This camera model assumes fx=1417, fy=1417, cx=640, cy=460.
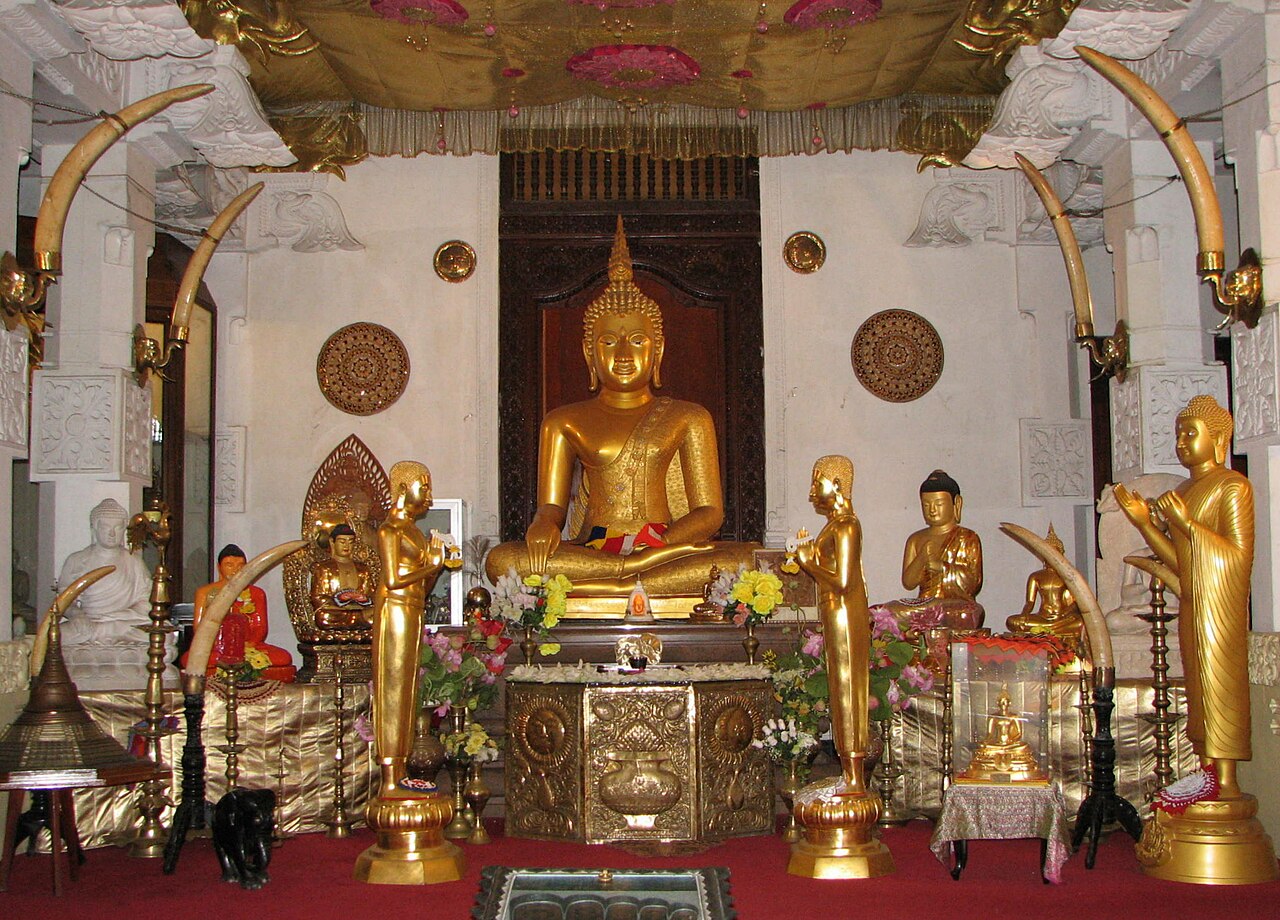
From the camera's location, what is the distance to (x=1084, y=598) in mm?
4965

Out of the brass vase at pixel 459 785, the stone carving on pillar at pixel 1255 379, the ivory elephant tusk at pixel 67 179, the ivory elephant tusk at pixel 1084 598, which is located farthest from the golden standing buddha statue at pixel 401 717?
the stone carving on pillar at pixel 1255 379

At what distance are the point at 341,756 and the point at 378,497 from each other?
117 inches

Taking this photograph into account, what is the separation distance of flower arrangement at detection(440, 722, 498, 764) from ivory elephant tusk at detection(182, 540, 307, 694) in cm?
97

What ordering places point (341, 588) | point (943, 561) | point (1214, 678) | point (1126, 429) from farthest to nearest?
point (943, 561) → point (341, 588) → point (1126, 429) → point (1214, 678)

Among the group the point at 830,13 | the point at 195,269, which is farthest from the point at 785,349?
the point at 195,269

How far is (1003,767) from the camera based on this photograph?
447cm

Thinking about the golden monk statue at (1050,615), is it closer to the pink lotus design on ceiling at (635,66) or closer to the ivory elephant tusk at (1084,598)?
the ivory elephant tusk at (1084,598)

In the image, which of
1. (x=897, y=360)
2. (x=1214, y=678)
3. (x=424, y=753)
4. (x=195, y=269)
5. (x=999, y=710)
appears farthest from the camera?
(x=897, y=360)

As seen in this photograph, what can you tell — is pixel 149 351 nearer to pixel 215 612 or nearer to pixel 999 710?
pixel 215 612

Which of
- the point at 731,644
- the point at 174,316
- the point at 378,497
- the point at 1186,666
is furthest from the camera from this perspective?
the point at 378,497

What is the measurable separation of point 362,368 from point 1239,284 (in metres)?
4.94

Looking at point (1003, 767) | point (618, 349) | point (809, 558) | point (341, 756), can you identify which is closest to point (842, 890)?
point (1003, 767)

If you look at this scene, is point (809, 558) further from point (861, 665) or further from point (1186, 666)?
point (1186, 666)

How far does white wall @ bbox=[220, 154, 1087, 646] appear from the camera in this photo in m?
8.27
